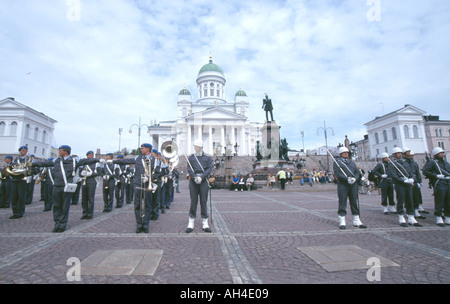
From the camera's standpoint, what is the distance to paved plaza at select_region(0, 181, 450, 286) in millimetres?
2785

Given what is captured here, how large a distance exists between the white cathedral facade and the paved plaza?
5589 centimetres

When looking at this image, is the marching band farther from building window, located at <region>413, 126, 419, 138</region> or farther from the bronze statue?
building window, located at <region>413, 126, 419, 138</region>

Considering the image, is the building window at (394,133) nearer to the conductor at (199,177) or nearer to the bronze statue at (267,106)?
the bronze statue at (267,106)

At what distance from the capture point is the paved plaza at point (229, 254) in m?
2.79

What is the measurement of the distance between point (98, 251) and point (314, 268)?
332 centimetres

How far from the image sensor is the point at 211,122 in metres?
63.1

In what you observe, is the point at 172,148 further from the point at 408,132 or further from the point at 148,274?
the point at 408,132

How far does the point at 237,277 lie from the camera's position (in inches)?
109

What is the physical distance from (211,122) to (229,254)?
6035 centimetres

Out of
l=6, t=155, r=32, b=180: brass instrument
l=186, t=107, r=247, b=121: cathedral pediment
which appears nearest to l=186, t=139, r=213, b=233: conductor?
l=6, t=155, r=32, b=180: brass instrument

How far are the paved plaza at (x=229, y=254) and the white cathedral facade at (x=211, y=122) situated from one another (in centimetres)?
5589

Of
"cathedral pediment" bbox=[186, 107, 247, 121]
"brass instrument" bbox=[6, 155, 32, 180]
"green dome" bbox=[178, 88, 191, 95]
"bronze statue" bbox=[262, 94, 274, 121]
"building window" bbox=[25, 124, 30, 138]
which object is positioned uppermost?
"green dome" bbox=[178, 88, 191, 95]

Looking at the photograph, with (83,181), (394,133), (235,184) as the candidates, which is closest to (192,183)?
(83,181)
